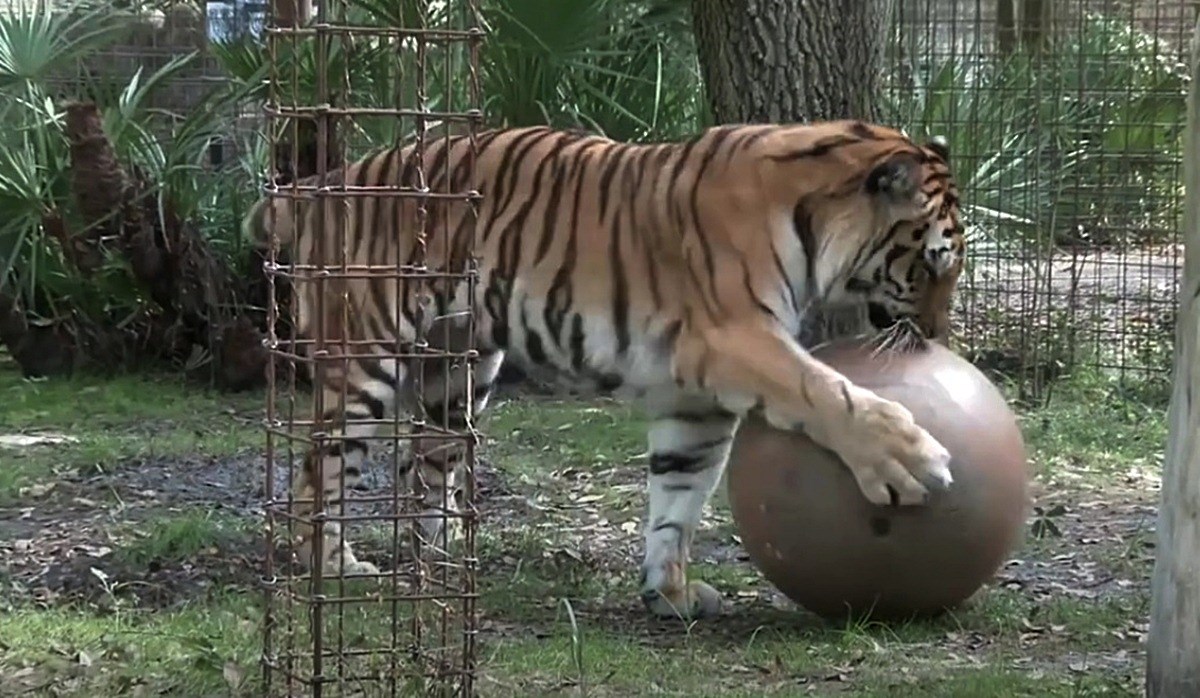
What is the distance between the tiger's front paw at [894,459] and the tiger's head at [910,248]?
644mm

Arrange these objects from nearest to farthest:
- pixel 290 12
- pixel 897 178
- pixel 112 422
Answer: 1. pixel 290 12
2. pixel 897 178
3. pixel 112 422

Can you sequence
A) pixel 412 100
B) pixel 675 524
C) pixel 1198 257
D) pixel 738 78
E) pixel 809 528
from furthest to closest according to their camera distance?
pixel 412 100
pixel 738 78
pixel 675 524
pixel 809 528
pixel 1198 257

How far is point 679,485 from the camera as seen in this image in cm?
587

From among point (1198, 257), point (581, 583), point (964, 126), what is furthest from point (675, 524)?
point (964, 126)

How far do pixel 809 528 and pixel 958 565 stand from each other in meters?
0.40

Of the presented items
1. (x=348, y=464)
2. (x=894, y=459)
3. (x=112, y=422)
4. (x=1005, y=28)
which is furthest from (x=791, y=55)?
(x=112, y=422)

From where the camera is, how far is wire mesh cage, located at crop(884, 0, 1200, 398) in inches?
374

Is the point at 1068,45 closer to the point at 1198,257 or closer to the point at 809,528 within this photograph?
the point at 809,528

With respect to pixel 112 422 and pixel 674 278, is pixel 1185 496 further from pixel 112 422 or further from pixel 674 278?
pixel 112 422

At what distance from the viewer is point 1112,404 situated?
919cm

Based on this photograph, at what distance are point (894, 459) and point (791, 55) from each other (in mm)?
2486

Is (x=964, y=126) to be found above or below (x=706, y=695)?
above

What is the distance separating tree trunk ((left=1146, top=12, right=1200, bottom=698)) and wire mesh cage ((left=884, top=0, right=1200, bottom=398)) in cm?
549

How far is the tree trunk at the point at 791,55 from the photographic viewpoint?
7.01 meters
